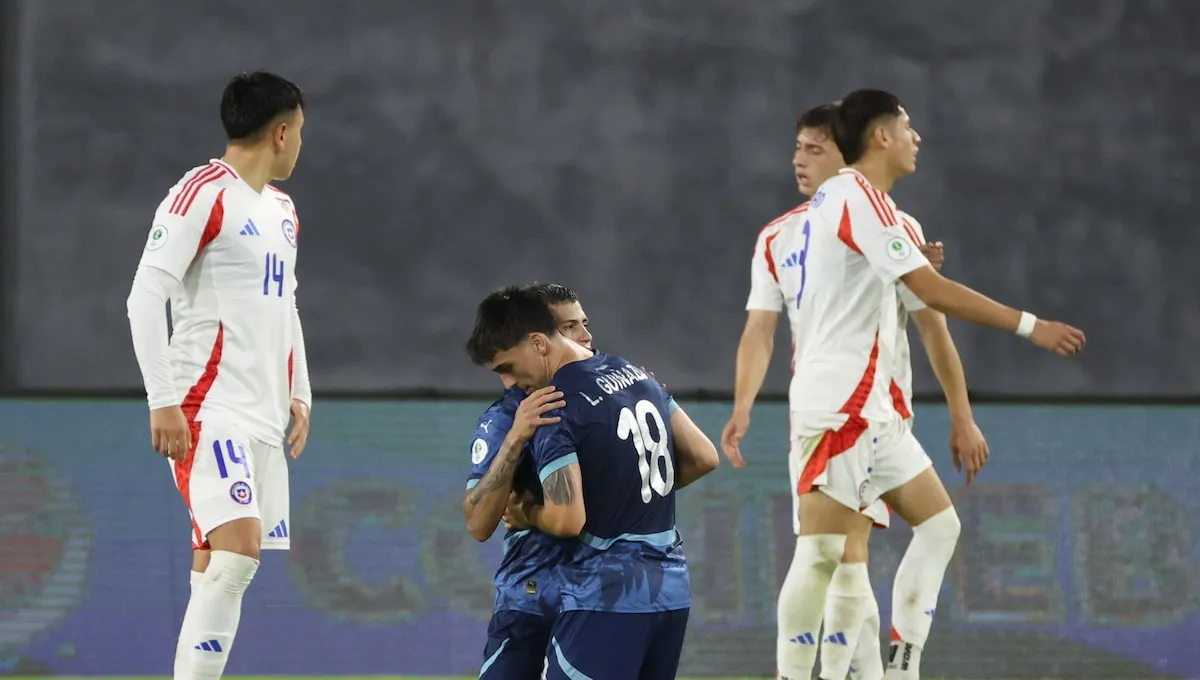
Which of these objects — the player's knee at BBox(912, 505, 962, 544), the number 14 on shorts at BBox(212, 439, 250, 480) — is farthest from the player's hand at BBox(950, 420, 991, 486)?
the number 14 on shorts at BBox(212, 439, 250, 480)

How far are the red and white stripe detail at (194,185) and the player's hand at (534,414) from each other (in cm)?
133

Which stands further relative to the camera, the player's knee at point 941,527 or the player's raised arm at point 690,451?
the player's knee at point 941,527

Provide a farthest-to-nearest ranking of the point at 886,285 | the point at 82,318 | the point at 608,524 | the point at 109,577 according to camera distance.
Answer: the point at 82,318 < the point at 109,577 < the point at 886,285 < the point at 608,524

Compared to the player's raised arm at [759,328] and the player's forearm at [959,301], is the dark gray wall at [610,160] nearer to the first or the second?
the player's raised arm at [759,328]

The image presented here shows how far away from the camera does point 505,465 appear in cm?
321

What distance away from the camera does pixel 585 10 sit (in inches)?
290

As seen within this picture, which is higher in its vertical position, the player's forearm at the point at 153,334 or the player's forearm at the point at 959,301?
the player's forearm at the point at 959,301

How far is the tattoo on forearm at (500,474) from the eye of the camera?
3.21 meters

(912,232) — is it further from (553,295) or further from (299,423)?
(299,423)

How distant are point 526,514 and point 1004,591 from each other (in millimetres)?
3894

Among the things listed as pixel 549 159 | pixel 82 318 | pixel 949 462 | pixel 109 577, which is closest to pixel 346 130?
pixel 549 159

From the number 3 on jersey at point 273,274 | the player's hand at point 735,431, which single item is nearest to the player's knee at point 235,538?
the number 3 on jersey at point 273,274

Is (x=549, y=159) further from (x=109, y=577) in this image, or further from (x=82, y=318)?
(x=109, y=577)

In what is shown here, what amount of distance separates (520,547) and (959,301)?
165 cm
